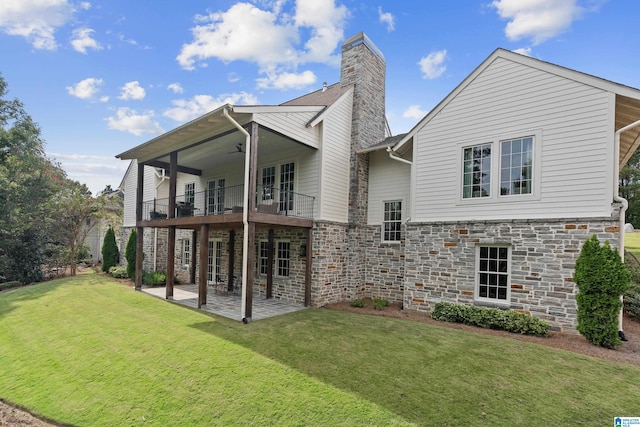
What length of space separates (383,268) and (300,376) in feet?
22.3

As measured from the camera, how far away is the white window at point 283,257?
37.4 ft

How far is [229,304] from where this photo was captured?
405 inches

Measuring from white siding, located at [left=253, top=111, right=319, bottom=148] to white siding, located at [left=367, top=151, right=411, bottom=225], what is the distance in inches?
111

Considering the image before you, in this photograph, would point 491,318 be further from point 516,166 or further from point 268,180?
point 268,180

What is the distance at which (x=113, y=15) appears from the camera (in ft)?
30.7

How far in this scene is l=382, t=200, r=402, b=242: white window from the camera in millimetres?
10977

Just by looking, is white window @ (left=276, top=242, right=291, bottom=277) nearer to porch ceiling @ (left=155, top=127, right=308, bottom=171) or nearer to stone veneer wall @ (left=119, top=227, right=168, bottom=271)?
porch ceiling @ (left=155, top=127, right=308, bottom=171)

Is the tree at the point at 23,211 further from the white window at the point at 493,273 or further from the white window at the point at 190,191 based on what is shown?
the white window at the point at 493,273

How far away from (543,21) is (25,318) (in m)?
16.9

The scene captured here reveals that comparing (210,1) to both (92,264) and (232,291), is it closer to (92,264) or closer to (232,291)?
(232,291)

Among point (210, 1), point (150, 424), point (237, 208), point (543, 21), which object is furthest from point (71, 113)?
point (543, 21)

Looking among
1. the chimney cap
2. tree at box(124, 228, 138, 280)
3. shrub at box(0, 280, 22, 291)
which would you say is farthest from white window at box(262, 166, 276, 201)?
shrub at box(0, 280, 22, 291)

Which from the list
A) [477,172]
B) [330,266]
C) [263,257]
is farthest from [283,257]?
[477,172]

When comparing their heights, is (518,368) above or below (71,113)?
below
